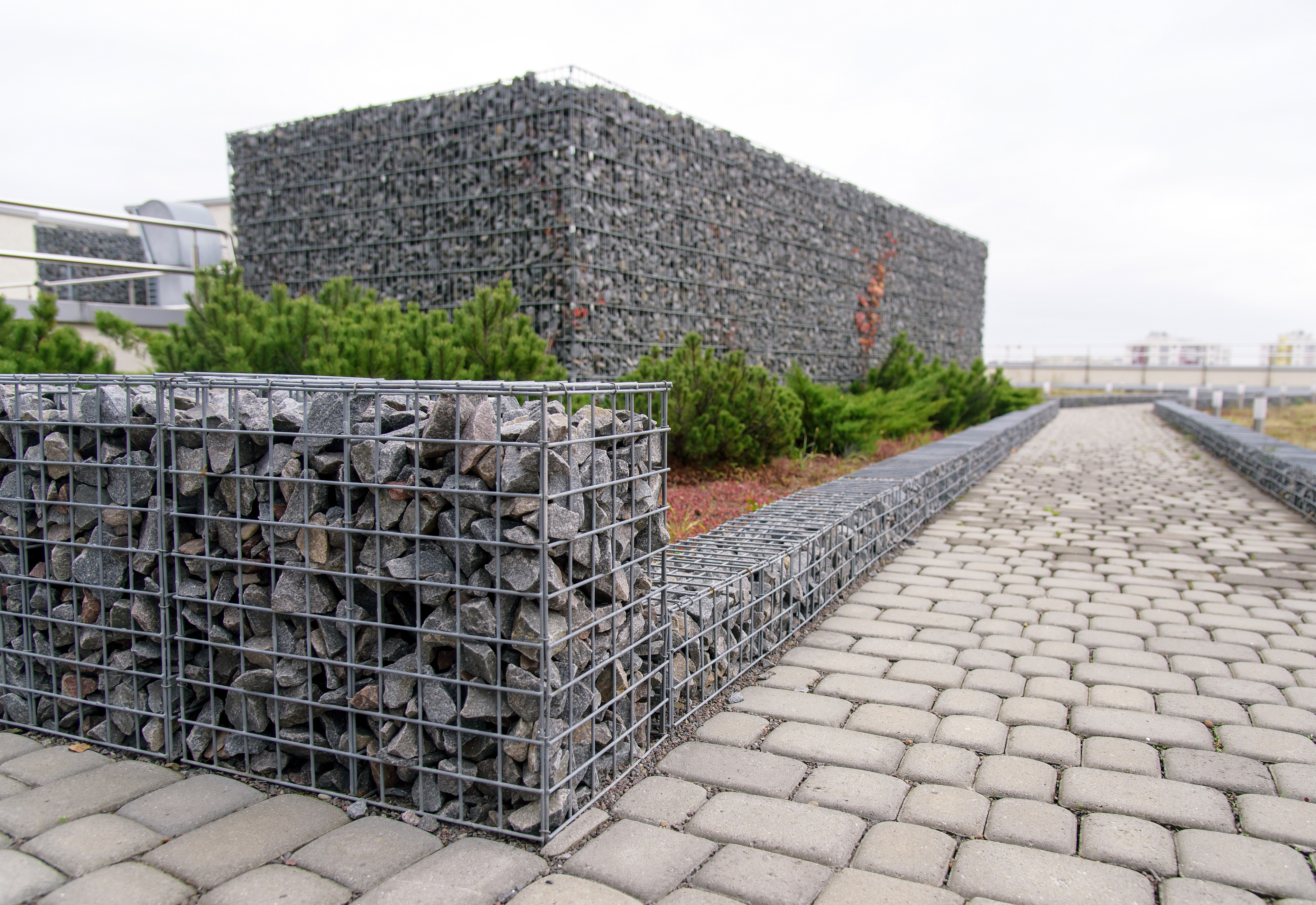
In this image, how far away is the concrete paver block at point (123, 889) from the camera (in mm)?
1784

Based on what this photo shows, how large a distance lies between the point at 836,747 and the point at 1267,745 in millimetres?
1331

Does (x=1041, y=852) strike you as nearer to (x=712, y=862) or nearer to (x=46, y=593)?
(x=712, y=862)

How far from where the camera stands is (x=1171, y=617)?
3975mm

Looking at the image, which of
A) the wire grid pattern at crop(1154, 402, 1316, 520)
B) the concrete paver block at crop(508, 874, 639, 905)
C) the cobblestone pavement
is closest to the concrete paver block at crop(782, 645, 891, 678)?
the cobblestone pavement

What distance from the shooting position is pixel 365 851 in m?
1.98

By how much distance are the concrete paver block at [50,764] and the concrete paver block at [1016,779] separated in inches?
98.4

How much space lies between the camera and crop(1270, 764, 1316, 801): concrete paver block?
2312 mm

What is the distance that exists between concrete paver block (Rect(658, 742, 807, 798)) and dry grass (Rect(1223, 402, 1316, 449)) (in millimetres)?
11050

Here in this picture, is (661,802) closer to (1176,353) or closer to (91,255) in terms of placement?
(91,255)

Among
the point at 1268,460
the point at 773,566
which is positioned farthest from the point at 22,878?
the point at 1268,460

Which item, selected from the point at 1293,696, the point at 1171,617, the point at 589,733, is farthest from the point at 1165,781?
the point at 1171,617

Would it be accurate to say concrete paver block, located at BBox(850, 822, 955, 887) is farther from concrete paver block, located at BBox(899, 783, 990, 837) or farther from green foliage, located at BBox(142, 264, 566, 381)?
green foliage, located at BBox(142, 264, 566, 381)

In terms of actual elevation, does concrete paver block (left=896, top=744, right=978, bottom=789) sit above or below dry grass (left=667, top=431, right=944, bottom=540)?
below

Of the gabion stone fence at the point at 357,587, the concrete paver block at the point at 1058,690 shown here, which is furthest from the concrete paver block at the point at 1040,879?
the concrete paver block at the point at 1058,690
